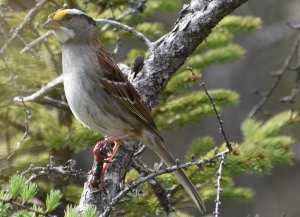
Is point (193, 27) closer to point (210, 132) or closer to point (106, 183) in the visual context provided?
point (106, 183)

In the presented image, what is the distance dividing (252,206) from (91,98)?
6.80m

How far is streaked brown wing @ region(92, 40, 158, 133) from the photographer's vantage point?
5.54m

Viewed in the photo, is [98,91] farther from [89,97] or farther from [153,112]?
[153,112]

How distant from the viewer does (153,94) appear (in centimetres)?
571

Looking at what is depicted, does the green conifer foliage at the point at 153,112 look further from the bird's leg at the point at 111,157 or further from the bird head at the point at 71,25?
the bird's leg at the point at 111,157

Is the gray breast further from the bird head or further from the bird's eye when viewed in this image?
the bird's eye

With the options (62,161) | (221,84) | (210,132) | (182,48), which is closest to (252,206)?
(210,132)

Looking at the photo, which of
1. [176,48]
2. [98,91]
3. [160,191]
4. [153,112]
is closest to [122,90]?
[98,91]

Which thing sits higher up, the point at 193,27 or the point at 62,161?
the point at 193,27

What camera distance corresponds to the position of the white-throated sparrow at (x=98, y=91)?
5.43 m

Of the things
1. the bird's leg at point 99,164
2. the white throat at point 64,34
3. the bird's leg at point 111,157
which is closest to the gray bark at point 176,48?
the bird's leg at point 111,157

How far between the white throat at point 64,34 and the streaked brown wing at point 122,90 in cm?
24

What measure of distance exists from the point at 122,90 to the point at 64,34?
0.57m

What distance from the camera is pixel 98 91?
5.52 metres
